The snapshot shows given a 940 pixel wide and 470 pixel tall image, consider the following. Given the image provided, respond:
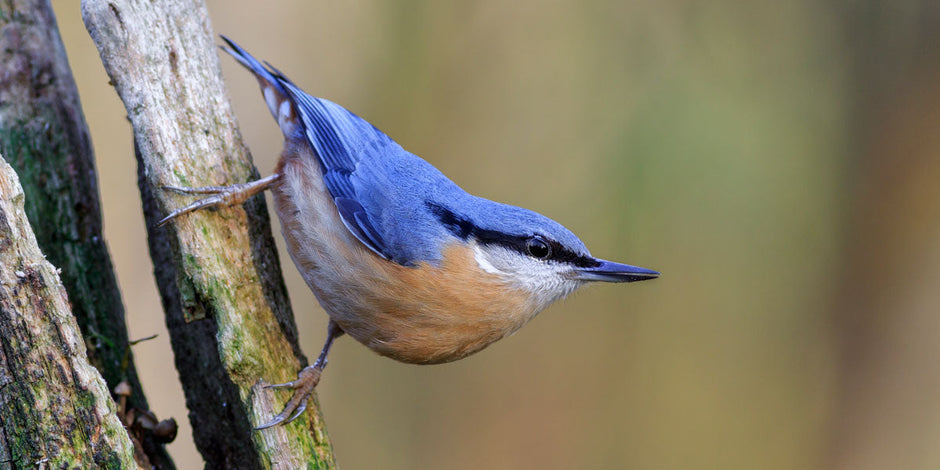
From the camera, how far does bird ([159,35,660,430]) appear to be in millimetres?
2416

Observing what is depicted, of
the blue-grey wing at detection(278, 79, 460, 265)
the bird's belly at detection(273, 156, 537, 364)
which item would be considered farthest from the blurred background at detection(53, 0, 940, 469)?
the bird's belly at detection(273, 156, 537, 364)

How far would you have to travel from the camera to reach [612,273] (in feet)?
8.09

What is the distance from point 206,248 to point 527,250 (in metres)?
1.10

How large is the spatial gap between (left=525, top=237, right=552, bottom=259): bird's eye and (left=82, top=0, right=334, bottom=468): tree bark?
90 cm

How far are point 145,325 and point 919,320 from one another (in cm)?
453

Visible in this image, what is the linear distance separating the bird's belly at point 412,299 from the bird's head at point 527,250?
47mm

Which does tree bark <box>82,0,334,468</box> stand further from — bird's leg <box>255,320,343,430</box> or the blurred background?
the blurred background

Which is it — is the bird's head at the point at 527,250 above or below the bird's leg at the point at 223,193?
below

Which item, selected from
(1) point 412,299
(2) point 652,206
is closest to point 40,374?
(1) point 412,299

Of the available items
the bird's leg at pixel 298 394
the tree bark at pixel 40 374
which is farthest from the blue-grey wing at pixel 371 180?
the tree bark at pixel 40 374

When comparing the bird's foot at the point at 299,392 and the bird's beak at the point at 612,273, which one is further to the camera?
the bird's beak at the point at 612,273

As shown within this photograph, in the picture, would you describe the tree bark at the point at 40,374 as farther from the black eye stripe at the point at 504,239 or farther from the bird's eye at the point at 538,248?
the bird's eye at the point at 538,248

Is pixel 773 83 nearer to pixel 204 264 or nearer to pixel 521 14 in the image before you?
pixel 521 14

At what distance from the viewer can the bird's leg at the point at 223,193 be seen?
7.91 ft
